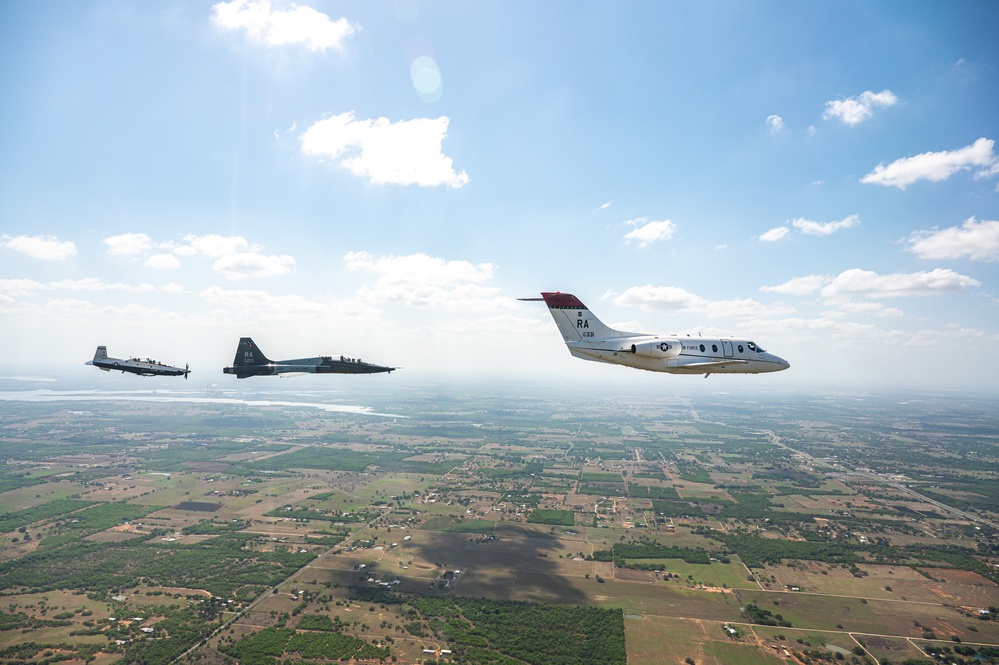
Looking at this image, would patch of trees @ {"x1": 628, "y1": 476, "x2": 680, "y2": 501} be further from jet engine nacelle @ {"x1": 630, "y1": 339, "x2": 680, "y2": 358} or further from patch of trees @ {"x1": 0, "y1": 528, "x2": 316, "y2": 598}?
jet engine nacelle @ {"x1": 630, "y1": 339, "x2": 680, "y2": 358}

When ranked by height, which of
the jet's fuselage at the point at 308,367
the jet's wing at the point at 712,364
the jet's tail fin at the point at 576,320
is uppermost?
the jet's tail fin at the point at 576,320

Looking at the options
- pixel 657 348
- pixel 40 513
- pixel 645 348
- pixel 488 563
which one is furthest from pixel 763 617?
pixel 40 513

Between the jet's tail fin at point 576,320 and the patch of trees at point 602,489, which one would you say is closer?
the jet's tail fin at point 576,320

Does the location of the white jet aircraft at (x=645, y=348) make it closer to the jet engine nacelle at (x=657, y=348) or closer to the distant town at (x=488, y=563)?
the jet engine nacelle at (x=657, y=348)

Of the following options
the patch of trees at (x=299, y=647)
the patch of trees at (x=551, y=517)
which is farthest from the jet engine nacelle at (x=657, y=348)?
the patch of trees at (x=551, y=517)

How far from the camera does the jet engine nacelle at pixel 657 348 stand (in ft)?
96.2

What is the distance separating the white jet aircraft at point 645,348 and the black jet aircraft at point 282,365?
20.5 m

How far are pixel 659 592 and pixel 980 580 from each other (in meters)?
57.6

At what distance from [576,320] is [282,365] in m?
29.1

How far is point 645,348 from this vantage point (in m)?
29.5

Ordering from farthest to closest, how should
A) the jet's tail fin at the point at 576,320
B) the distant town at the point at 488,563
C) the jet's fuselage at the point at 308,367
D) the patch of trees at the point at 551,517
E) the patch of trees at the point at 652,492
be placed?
1. the patch of trees at the point at 652,492
2. the patch of trees at the point at 551,517
3. the distant town at the point at 488,563
4. the jet's fuselage at the point at 308,367
5. the jet's tail fin at the point at 576,320

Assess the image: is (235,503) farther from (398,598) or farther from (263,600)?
(398,598)

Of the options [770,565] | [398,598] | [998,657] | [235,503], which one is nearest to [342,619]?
[398,598]

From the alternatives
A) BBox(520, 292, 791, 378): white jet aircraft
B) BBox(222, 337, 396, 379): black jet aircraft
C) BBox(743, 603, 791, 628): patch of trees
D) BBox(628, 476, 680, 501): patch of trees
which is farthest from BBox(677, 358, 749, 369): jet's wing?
BBox(628, 476, 680, 501): patch of trees
